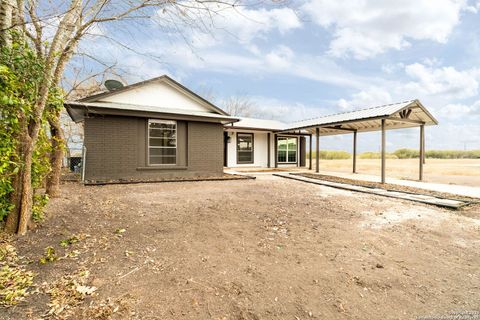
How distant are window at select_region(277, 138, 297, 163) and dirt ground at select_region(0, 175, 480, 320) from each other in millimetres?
13956

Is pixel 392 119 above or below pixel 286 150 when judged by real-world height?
above

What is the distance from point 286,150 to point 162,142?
11369 mm

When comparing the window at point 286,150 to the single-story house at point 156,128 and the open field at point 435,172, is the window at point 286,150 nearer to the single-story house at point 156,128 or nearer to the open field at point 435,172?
the open field at point 435,172

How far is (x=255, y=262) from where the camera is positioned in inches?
114

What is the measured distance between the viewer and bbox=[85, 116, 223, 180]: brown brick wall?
918 centimetres

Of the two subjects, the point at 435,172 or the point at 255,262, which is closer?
the point at 255,262

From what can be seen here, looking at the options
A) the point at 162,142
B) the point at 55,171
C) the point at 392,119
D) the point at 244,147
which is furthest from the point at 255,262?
the point at 244,147

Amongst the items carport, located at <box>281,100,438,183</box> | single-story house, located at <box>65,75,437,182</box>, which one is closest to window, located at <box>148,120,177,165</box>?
single-story house, located at <box>65,75,437,182</box>

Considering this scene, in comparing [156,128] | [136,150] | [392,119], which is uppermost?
[392,119]

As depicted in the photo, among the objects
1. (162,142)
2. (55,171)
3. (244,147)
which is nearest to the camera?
(55,171)

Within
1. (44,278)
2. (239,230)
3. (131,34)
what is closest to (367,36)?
(131,34)

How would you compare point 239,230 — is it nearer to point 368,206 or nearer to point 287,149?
point 368,206

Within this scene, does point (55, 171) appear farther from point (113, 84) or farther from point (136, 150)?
point (113, 84)

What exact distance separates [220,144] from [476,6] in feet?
34.0
